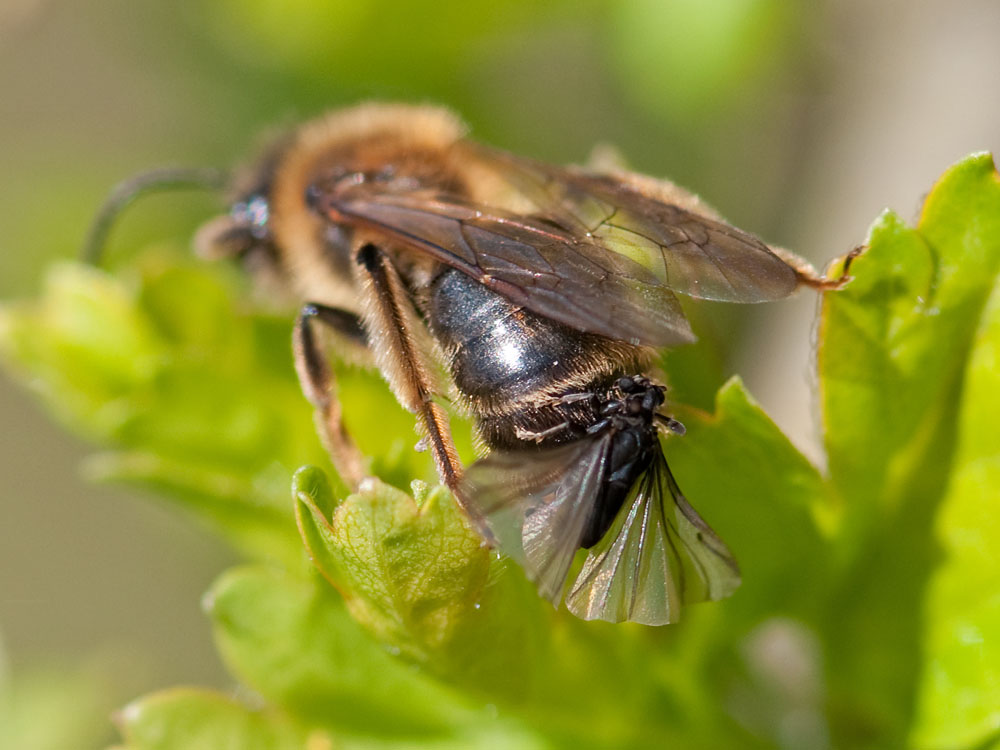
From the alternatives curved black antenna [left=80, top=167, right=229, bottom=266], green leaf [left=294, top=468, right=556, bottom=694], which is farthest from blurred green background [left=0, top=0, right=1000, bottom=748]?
green leaf [left=294, top=468, right=556, bottom=694]

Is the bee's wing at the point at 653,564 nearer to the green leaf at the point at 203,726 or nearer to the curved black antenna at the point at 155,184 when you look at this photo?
the green leaf at the point at 203,726

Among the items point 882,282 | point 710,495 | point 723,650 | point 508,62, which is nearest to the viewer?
point 882,282

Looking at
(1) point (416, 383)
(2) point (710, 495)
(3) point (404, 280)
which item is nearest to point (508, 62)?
(3) point (404, 280)

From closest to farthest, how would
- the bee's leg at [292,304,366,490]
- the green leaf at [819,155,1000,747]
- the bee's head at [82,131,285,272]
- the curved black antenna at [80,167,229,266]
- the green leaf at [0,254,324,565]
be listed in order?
the green leaf at [819,155,1000,747] → the bee's leg at [292,304,366,490] → the green leaf at [0,254,324,565] → the bee's head at [82,131,285,272] → the curved black antenna at [80,167,229,266]

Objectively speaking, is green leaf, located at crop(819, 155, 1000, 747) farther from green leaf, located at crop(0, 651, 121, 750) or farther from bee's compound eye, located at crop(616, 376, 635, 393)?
green leaf, located at crop(0, 651, 121, 750)

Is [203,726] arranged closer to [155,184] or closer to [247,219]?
[247,219]

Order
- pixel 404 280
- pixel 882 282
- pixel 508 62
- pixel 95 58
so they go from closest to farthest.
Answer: pixel 882 282 → pixel 404 280 → pixel 508 62 → pixel 95 58

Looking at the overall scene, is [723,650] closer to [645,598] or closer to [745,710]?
[745,710]
